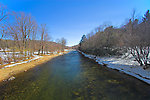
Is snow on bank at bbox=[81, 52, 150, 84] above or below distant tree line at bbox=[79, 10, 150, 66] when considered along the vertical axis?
below

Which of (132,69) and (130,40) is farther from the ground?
(130,40)

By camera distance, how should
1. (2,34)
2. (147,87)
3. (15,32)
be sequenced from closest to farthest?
1. (147,87)
2. (2,34)
3. (15,32)

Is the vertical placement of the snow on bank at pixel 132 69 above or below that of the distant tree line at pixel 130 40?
below

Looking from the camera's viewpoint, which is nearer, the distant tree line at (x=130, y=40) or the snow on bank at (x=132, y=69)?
the snow on bank at (x=132, y=69)

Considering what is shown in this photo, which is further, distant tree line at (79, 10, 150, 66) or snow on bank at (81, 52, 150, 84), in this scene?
distant tree line at (79, 10, 150, 66)

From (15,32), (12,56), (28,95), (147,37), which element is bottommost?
(28,95)

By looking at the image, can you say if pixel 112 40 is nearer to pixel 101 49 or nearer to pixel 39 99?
pixel 101 49

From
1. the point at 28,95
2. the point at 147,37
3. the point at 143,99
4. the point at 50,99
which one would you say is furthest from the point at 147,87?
the point at 28,95

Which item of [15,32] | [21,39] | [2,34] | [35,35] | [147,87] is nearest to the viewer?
[147,87]

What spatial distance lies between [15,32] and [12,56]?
8922 mm

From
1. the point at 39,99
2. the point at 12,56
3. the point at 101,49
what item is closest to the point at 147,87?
the point at 39,99

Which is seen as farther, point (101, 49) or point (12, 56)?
point (101, 49)

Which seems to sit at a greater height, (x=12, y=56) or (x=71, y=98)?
(x=12, y=56)

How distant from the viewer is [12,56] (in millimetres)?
13922
